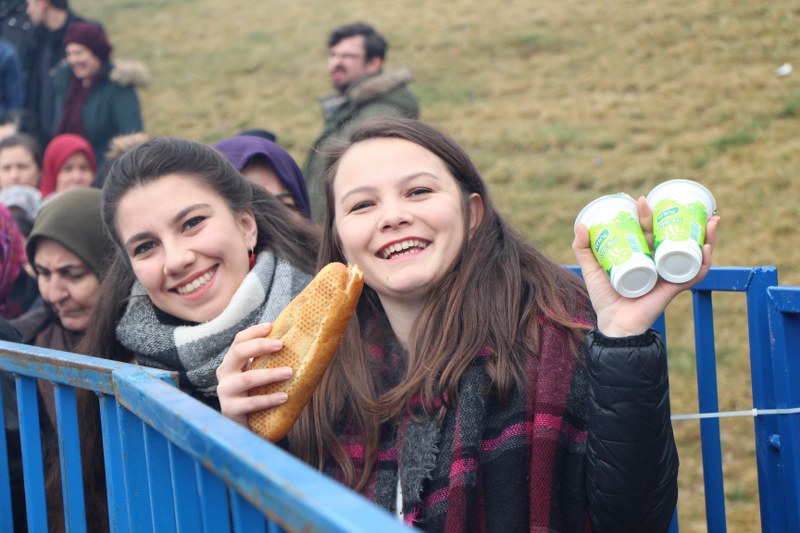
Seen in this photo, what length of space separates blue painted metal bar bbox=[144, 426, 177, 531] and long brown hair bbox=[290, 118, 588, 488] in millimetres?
629

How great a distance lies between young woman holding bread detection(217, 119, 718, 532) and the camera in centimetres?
184

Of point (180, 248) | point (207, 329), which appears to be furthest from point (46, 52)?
point (207, 329)

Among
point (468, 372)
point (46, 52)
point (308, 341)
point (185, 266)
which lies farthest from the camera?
point (46, 52)

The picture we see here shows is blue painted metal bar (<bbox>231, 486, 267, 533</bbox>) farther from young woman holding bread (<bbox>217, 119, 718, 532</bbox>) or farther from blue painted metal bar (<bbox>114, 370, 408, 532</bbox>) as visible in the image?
young woman holding bread (<bbox>217, 119, 718, 532</bbox>)

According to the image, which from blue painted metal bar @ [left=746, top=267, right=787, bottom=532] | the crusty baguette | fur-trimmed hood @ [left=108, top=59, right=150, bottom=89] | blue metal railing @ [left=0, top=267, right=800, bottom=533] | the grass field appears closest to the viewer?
blue metal railing @ [left=0, top=267, right=800, bottom=533]

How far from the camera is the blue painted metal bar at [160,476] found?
154 cm

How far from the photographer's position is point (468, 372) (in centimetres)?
209

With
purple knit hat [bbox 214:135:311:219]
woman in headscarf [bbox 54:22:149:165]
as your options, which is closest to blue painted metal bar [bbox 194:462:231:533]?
purple knit hat [bbox 214:135:311:219]

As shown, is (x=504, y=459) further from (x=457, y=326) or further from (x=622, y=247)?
Result: (x=622, y=247)

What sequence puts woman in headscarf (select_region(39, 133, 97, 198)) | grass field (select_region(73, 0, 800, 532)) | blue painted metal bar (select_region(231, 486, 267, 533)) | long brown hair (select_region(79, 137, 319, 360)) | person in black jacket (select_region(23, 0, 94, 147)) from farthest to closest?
A: 1. person in black jacket (select_region(23, 0, 94, 147))
2. grass field (select_region(73, 0, 800, 532))
3. woman in headscarf (select_region(39, 133, 97, 198))
4. long brown hair (select_region(79, 137, 319, 360))
5. blue painted metal bar (select_region(231, 486, 267, 533))

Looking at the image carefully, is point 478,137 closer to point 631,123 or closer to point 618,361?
point 631,123

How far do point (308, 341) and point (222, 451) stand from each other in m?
0.77

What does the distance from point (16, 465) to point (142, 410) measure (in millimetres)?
1294

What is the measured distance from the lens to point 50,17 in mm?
7652
